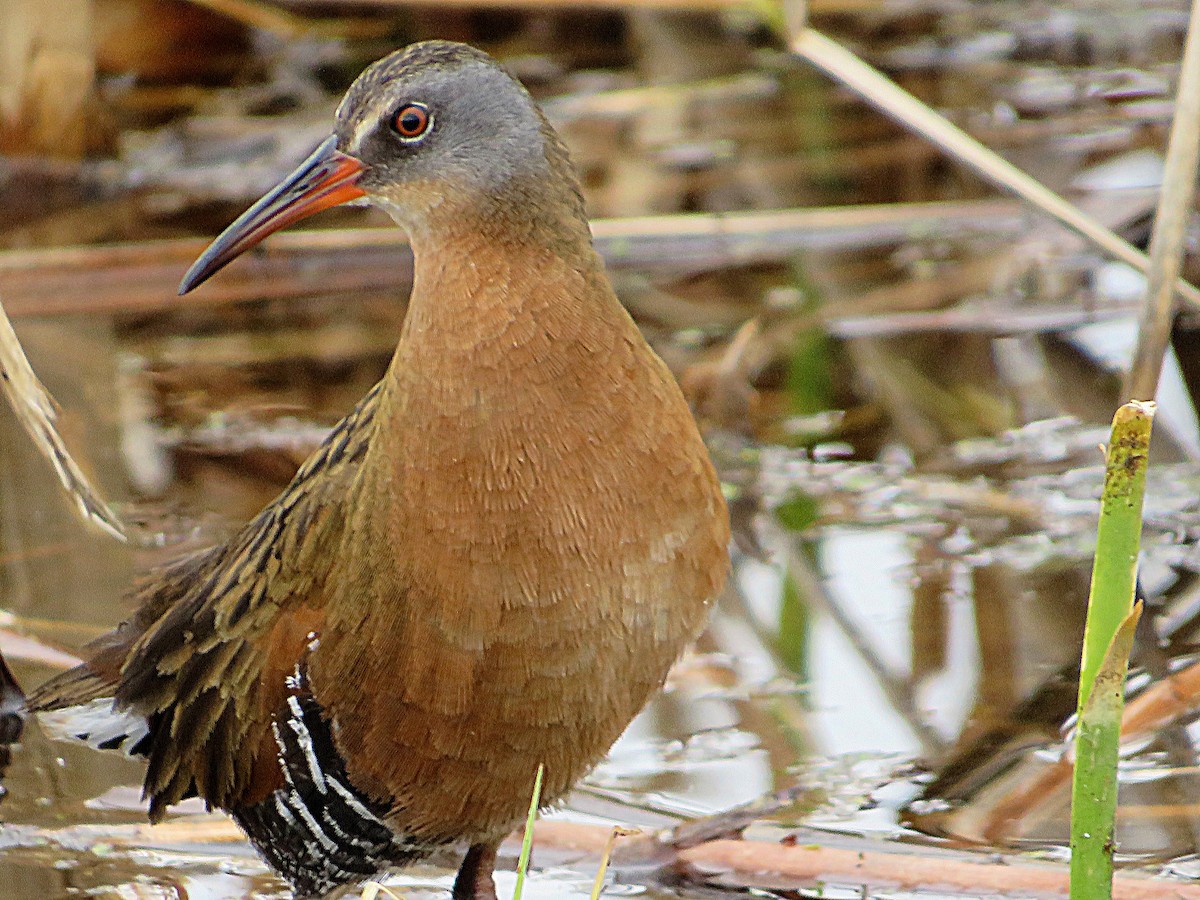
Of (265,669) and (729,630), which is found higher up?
(729,630)

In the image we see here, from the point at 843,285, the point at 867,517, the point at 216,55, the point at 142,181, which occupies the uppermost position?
the point at 216,55

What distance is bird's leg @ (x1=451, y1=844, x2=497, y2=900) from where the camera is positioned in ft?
9.33

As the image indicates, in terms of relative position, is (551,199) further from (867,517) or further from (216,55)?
(216,55)

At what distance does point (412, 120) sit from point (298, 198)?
0.21 metres

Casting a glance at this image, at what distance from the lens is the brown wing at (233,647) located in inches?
107

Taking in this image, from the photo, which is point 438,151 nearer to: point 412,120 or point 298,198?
point 412,120

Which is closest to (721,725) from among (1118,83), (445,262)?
(445,262)

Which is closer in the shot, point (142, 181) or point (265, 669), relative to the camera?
point (265, 669)

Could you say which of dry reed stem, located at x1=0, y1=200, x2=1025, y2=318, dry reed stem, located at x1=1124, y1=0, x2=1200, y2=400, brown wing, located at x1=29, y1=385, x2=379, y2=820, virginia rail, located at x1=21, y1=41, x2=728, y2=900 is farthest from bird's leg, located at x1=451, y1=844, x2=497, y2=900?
dry reed stem, located at x1=0, y1=200, x2=1025, y2=318

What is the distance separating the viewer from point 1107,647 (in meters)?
1.92

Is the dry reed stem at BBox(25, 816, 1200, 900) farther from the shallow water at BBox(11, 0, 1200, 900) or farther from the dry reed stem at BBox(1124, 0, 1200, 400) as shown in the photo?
the dry reed stem at BBox(1124, 0, 1200, 400)

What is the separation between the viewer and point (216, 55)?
6.62m

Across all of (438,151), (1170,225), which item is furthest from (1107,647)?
(1170,225)

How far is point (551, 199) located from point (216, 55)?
172 inches
